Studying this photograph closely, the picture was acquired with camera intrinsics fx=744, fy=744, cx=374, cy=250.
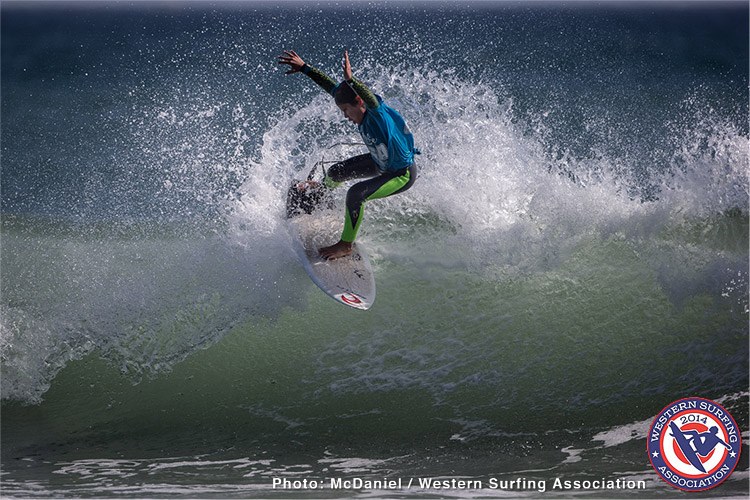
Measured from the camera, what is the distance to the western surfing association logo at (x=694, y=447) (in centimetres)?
604

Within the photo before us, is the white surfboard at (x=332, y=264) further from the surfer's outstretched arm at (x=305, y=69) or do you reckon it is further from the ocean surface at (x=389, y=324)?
the surfer's outstretched arm at (x=305, y=69)

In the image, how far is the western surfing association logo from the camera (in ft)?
19.8

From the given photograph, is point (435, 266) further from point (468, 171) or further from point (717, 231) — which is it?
point (717, 231)

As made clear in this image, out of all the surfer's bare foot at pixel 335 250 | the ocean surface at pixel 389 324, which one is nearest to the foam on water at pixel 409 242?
the ocean surface at pixel 389 324

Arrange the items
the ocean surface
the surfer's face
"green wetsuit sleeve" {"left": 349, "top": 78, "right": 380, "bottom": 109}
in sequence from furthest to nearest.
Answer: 1. the ocean surface
2. the surfer's face
3. "green wetsuit sleeve" {"left": 349, "top": 78, "right": 380, "bottom": 109}

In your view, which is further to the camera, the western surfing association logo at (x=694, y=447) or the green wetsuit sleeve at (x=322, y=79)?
the green wetsuit sleeve at (x=322, y=79)

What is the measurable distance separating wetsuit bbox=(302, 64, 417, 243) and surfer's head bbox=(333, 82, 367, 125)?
0.16 ft

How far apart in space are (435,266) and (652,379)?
2.40m

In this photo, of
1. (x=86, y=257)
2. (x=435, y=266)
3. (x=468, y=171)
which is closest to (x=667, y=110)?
(x=468, y=171)

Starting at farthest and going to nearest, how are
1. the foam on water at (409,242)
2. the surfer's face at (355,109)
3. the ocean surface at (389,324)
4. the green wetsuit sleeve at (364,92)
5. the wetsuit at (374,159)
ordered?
the foam on water at (409,242) < the ocean surface at (389,324) < the wetsuit at (374,159) < the surfer's face at (355,109) < the green wetsuit sleeve at (364,92)

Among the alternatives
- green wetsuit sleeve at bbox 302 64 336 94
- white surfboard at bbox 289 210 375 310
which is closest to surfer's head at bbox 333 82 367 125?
green wetsuit sleeve at bbox 302 64 336 94

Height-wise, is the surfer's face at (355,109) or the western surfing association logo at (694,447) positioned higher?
the surfer's face at (355,109)

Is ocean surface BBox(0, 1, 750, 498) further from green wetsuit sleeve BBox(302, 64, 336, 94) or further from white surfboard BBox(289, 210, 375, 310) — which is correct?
green wetsuit sleeve BBox(302, 64, 336, 94)

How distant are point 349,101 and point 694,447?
3988 mm
